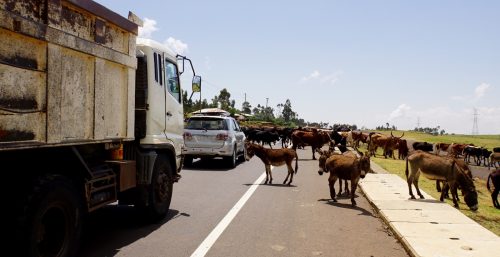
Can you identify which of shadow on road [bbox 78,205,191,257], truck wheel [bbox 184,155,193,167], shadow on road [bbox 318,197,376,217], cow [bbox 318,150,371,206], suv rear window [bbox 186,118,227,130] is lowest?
shadow on road [bbox 318,197,376,217]

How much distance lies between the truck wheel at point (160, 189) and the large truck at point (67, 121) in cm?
3

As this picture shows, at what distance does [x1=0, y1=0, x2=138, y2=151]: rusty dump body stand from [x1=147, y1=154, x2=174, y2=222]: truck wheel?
1234 mm

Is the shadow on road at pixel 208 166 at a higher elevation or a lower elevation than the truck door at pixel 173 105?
lower

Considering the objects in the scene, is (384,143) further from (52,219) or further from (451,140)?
(451,140)

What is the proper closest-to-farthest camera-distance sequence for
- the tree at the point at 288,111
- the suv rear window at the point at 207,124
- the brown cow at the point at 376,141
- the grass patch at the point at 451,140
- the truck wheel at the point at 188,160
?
the suv rear window at the point at 207,124
the truck wheel at the point at 188,160
the brown cow at the point at 376,141
the grass patch at the point at 451,140
the tree at the point at 288,111

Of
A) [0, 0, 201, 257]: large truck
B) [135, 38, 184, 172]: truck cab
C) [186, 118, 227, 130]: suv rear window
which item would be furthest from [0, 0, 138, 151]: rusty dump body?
[186, 118, 227, 130]: suv rear window

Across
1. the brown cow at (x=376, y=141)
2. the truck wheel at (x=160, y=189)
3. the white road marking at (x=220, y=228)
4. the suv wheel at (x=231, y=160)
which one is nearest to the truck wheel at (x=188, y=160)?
the suv wheel at (x=231, y=160)

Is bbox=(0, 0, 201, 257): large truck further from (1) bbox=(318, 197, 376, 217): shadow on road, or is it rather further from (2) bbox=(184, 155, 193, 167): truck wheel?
(2) bbox=(184, 155, 193, 167): truck wheel

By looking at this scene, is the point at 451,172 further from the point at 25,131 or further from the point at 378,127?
the point at 378,127

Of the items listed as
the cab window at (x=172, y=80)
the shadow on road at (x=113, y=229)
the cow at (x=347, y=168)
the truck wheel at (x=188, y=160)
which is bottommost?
the shadow on road at (x=113, y=229)

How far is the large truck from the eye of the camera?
437 centimetres

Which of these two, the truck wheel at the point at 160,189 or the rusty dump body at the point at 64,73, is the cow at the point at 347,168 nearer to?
the truck wheel at the point at 160,189

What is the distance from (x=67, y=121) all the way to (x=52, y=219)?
110 cm

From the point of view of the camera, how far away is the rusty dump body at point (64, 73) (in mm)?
4238
